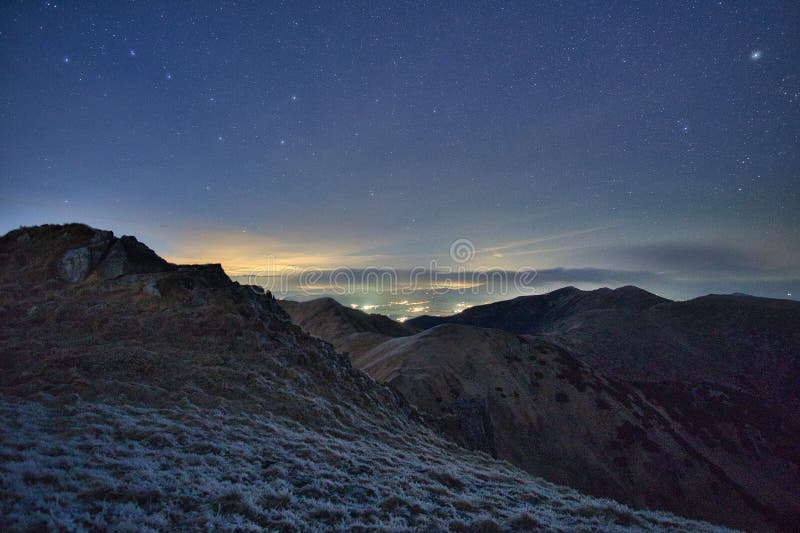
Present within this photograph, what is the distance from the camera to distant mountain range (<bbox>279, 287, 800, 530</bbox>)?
178 feet

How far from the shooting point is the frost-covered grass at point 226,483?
24.7 feet

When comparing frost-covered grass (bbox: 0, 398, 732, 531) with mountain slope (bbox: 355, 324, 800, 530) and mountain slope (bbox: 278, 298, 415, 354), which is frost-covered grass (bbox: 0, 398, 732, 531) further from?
mountain slope (bbox: 278, 298, 415, 354)

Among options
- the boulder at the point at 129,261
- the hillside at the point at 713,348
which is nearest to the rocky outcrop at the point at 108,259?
the boulder at the point at 129,261

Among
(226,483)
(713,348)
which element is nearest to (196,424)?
(226,483)

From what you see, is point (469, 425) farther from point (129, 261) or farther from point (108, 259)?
point (108, 259)

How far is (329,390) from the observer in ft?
79.7

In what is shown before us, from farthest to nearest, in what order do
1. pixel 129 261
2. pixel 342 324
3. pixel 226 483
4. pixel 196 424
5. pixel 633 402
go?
1. pixel 342 324
2. pixel 633 402
3. pixel 129 261
4. pixel 196 424
5. pixel 226 483

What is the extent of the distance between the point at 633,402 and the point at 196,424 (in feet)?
274

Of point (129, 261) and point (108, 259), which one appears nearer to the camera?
point (108, 259)

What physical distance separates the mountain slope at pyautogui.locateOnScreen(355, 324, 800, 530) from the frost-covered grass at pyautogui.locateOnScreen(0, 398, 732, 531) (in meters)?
29.9

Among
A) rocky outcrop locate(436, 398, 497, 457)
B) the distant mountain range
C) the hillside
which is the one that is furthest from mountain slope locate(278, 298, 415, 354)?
the hillside

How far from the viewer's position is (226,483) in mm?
9648

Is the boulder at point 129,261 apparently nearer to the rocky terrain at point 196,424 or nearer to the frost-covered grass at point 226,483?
the rocky terrain at point 196,424

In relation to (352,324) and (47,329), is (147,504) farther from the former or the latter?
(352,324)
